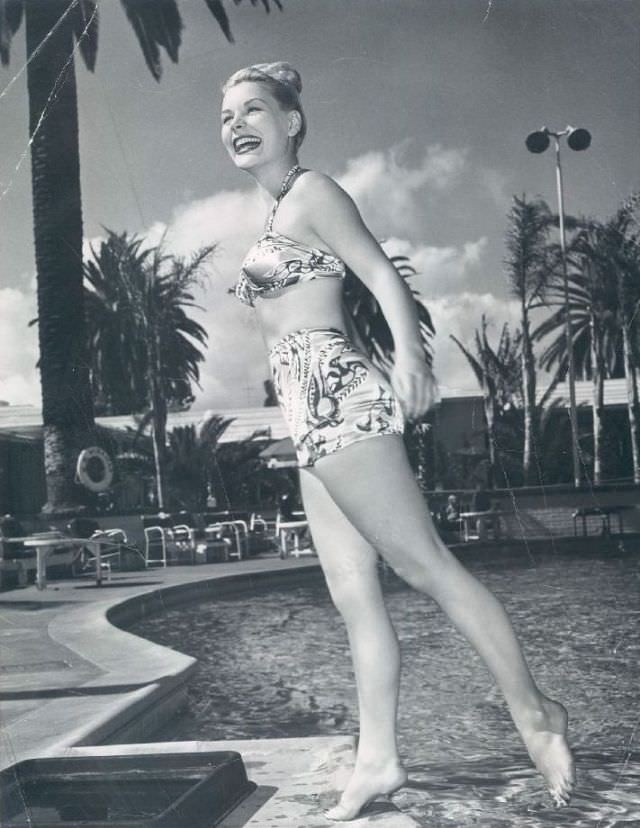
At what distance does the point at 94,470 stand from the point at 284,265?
1439 millimetres

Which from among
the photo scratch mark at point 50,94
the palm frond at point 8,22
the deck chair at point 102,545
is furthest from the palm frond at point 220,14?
the deck chair at point 102,545

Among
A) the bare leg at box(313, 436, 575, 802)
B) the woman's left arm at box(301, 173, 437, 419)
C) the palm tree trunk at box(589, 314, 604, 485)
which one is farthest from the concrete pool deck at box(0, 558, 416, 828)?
the palm tree trunk at box(589, 314, 604, 485)

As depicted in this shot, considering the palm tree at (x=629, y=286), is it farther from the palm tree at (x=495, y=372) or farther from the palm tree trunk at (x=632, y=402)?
the palm tree at (x=495, y=372)

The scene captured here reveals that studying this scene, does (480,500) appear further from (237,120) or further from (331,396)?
(237,120)

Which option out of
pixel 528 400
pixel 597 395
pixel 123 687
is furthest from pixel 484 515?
pixel 123 687

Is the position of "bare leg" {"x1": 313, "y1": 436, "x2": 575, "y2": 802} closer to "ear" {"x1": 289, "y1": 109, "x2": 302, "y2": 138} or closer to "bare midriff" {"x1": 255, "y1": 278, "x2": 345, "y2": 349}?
"bare midriff" {"x1": 255, "y1": 278, "x2": 345, "y2": 349}

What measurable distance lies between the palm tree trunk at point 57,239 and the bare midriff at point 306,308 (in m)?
1.22

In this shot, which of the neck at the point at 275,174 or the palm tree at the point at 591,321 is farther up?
the neck at the point at 275,174

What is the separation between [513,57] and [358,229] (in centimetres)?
113

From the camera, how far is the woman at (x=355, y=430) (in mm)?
2004

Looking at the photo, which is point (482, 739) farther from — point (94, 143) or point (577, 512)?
point (94, 143)

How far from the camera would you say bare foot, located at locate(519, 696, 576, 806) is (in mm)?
1985

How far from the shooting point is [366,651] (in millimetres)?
2115

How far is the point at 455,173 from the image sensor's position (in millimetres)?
3021
